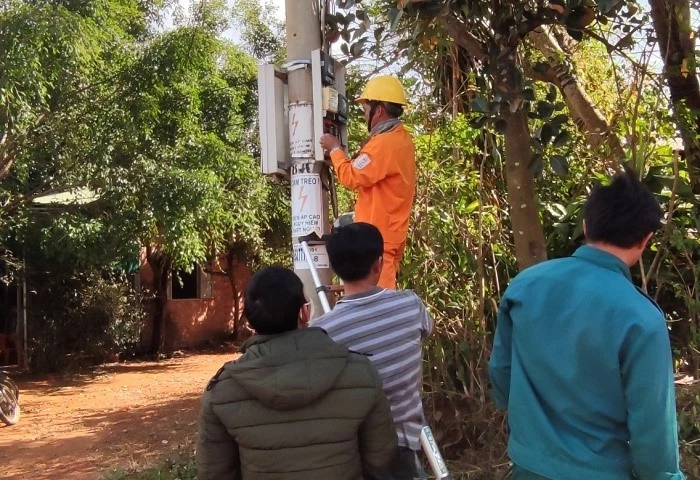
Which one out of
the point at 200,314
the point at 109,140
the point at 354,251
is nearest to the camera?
the point at 354,251

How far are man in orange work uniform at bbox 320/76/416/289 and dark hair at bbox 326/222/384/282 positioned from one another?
95 cm

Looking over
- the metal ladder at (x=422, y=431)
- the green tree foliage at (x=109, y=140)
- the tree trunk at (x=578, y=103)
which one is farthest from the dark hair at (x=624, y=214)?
the green tree foliage at (x=109, y=140)

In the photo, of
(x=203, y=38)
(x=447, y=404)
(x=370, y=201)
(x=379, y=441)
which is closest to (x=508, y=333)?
(x=379, y=441)

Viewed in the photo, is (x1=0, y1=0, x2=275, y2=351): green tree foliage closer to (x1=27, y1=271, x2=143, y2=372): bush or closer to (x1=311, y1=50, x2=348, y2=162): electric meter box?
(x1=27, y1=271, x2=143, y2=372): bush

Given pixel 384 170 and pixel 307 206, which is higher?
pixel 384 170

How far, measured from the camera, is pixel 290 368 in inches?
86.0

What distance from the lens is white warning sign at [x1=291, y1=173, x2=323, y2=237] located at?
12.0 feet

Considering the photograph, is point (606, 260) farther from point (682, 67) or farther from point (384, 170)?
point (682, 67)

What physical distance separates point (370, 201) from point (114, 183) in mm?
7728

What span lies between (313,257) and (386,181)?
0.51 metres

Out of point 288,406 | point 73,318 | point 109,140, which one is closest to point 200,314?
point 73,318

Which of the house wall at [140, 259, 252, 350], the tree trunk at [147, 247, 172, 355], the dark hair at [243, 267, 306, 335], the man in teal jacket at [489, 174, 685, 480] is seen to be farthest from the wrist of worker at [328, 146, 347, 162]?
the house wall at [140, 259, 252, 350]

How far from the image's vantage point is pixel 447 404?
4832mm

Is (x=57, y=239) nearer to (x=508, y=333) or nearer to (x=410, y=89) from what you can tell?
(x=410, y=89)
